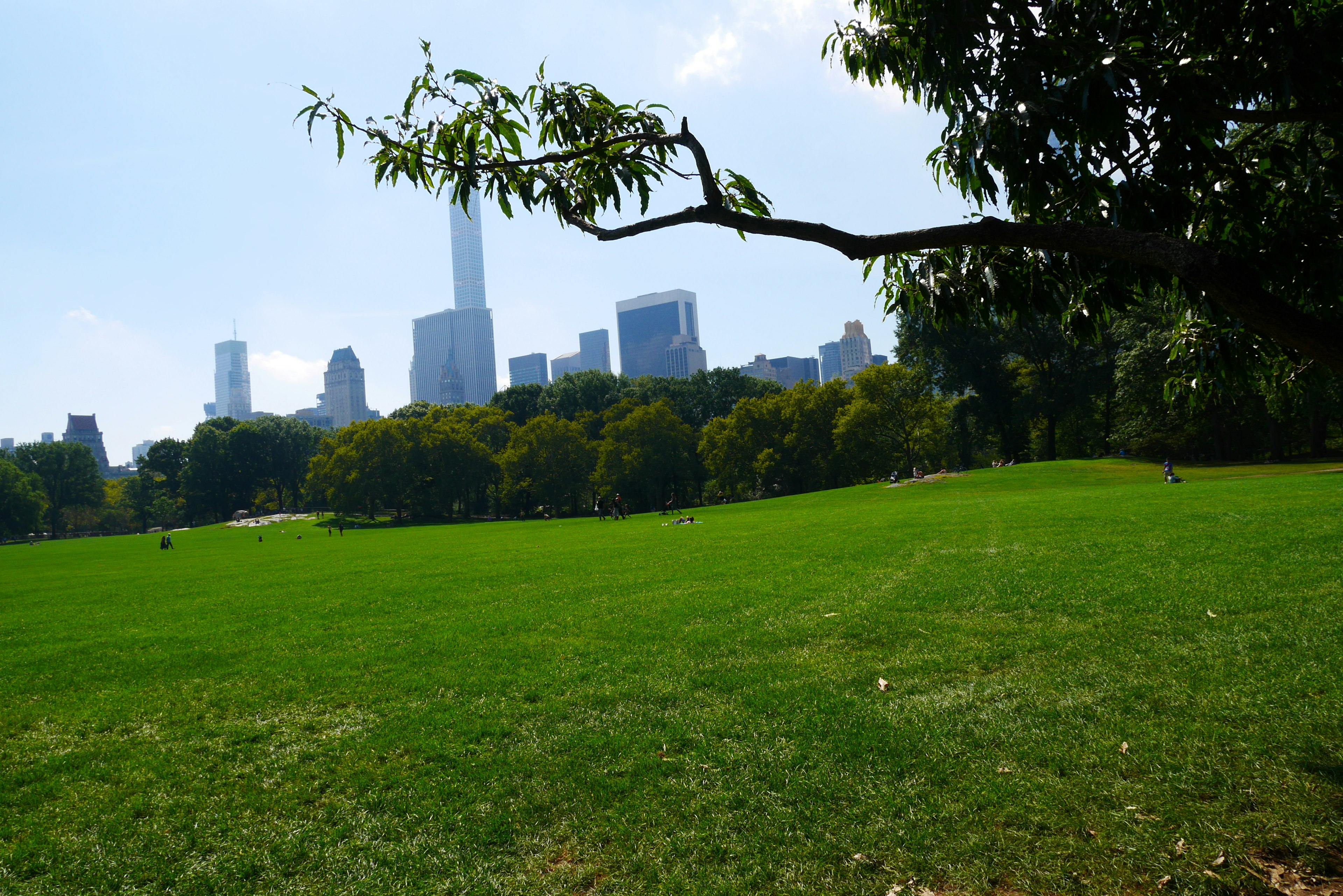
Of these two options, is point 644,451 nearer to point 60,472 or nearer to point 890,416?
point 890,416

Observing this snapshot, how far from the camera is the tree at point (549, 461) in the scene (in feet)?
242

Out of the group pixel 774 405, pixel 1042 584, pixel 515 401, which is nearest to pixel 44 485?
pixel 515 401

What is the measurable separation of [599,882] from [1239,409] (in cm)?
6038

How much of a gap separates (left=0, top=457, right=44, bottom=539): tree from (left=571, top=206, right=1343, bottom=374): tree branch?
11708 cm

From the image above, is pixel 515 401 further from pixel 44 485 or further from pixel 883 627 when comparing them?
pixel 883 627

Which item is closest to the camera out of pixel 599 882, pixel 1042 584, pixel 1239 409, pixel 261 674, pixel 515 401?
pixel 599 882

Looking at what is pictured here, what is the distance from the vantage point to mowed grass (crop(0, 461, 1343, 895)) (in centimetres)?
416

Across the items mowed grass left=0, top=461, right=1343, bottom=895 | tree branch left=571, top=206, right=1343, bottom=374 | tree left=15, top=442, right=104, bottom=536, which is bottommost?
mowed grass left=0, top=461, right=1343, bottom=895

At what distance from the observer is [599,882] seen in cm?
398

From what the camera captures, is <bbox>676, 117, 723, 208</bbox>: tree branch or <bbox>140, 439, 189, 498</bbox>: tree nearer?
<bbox>676, 117, 723, 208</bbox>: tree branch

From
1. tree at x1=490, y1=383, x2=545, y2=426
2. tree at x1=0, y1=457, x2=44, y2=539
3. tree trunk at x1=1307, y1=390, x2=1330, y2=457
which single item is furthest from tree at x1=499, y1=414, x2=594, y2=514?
tree at x1=0, y1=457, x2=44, y2=539

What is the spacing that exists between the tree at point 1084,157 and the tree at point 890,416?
2209 inches

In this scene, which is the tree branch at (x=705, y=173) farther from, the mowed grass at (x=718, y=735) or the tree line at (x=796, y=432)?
the tree line at (x=796, y=432)

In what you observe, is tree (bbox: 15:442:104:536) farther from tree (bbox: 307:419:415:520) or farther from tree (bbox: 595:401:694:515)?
tree (bbox: 595:401:694:515)
